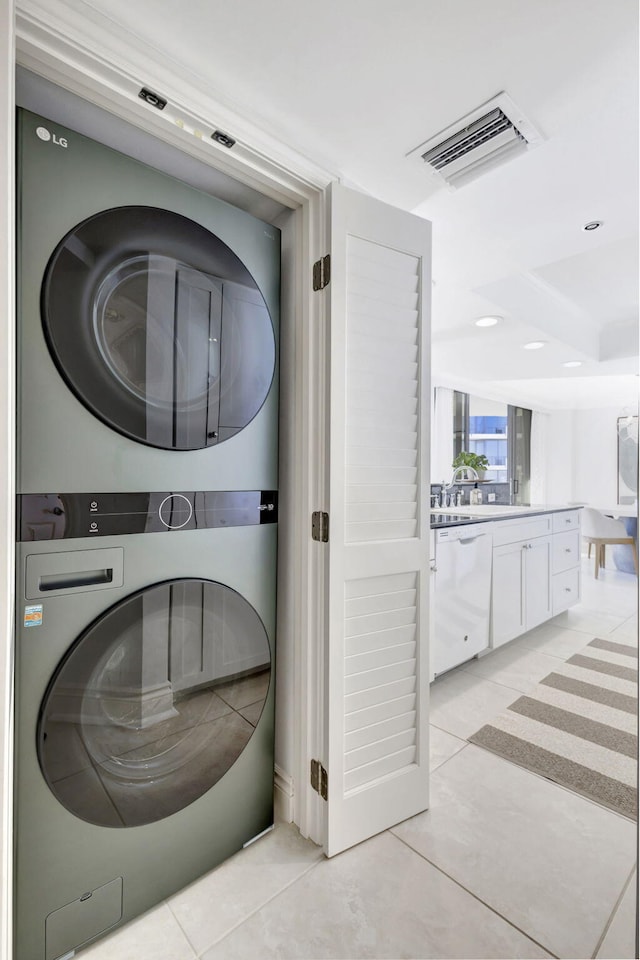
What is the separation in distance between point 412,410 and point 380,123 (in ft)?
2.79

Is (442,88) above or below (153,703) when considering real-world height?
above

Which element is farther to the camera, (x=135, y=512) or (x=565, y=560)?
(x=565, y=560)

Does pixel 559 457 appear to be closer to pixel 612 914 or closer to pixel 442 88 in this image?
pixel 612 914

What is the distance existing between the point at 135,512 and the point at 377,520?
0.75m

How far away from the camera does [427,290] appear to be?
1.63 m

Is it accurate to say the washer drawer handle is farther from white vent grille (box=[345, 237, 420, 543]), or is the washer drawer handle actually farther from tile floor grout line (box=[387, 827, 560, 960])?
tile floor grout line (box=[387, 827, 560, 960])

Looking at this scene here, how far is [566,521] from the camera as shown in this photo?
149 inches

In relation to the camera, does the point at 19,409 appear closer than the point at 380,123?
Yes

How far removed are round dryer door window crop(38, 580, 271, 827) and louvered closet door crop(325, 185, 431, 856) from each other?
29cm

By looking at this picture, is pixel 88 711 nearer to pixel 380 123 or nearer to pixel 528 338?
pixel 380 123

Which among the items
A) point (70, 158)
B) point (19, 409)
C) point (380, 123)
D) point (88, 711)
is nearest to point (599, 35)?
point (380, 123)

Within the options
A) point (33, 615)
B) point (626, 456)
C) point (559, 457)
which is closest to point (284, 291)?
point (33, 615)

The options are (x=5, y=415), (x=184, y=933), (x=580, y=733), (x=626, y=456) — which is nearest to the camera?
(x=5, y=415)

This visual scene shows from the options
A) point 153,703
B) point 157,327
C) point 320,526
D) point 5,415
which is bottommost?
point 153,703
